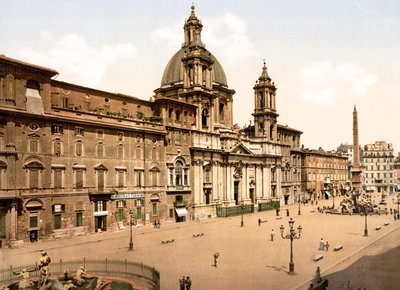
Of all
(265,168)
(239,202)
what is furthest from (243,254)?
(265,168)

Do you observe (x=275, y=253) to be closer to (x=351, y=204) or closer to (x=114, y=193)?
(x=114, y=193)

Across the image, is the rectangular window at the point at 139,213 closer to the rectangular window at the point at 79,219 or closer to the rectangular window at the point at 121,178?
the rectangular window at the point at 121,178

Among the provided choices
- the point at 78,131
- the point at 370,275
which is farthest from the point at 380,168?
the point at 370,275

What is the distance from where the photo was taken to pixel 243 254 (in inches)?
1329

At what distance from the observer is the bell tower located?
8419 cm

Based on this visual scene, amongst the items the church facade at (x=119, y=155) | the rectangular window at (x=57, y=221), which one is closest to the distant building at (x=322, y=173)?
the church facade at (x=119, y=155)

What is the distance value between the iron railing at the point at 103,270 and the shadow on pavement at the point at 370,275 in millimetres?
11318

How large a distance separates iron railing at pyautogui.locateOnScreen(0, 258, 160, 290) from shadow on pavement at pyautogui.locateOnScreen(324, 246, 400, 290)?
11318mm

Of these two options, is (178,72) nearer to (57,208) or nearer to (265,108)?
(265,108)

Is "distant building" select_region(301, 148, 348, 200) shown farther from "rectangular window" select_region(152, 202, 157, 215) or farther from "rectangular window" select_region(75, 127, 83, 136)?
"rectangular window" select_region(75, 127, 83, 136)

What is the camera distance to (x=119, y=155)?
160 ft

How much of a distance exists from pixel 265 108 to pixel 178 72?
20.9 metres

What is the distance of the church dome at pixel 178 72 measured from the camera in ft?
249

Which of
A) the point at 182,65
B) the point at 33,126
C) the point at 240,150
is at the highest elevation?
the point at 182,65
